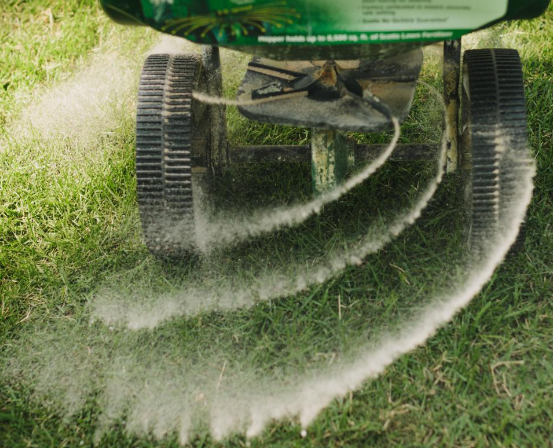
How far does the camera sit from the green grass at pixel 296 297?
66.7 inches

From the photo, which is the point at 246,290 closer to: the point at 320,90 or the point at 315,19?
the point at 320,90

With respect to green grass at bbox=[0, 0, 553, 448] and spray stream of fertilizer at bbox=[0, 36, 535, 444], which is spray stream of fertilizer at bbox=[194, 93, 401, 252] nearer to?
green grass at bbox=[0, 0, 553, 448]

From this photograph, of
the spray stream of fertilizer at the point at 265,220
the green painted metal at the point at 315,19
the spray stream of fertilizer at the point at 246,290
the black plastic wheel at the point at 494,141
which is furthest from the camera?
the spray stream of fertilizer at the point at 265,220

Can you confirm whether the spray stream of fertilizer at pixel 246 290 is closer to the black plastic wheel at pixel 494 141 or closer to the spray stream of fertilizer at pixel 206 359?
the spray stream of fertilizer at pixel 206 359

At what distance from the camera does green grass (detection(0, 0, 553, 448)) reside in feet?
5.56

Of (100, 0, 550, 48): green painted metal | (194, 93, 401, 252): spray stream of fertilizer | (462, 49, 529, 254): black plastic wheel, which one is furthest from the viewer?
(194, 93, 401, 252): spray stream of fertilizer

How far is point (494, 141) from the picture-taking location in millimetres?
1851

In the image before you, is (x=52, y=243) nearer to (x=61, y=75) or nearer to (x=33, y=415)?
(x=33, y=415)

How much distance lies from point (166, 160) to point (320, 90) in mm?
473

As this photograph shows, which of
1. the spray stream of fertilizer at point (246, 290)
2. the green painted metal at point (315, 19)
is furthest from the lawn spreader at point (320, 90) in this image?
the spray stream of fertilizer at point (246, 290)

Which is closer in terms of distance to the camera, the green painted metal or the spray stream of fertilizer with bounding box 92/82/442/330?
the green painted metal

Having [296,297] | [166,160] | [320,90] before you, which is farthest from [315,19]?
[296,297]

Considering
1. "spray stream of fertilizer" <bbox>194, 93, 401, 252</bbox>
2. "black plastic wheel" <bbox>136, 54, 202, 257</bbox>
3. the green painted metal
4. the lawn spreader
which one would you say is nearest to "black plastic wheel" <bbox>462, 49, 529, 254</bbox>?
the lawn spreader

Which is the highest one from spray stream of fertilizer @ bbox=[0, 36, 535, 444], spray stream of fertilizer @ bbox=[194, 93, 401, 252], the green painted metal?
the green painted metal
